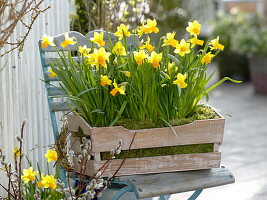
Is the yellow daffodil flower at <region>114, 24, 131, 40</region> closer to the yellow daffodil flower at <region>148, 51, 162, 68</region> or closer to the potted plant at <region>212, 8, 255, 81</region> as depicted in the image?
the yellow daffodil flower at <region>148, 51, 162, 68</region>

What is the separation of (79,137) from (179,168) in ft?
1.38

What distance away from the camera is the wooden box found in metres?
2.44

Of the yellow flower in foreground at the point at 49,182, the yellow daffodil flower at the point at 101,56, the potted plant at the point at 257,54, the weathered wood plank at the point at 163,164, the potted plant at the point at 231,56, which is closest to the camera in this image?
the yellow flower in foreground at the point at 49,182

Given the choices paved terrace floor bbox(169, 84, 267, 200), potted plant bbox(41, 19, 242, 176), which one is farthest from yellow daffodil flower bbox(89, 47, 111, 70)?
paved terrace floor bbox(169, 84, 267, 200)

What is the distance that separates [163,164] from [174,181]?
8 cm

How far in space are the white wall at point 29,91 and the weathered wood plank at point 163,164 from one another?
47 centimetres

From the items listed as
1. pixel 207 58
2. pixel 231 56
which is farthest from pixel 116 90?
pixel 231 56

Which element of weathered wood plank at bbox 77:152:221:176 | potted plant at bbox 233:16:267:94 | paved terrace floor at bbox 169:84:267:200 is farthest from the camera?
potted plant at bbox 233:16:267:94

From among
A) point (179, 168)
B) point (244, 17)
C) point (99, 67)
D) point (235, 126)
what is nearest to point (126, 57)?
point (99, 67)

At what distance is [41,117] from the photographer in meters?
3.14

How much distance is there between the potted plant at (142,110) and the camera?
245cm

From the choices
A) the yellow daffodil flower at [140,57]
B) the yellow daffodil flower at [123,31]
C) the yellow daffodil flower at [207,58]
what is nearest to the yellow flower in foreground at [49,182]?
the yellow daffodil flower at [140,57]

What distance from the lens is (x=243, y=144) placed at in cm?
536

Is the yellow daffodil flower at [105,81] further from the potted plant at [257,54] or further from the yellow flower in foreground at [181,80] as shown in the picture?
the potted plant at [257,54]
